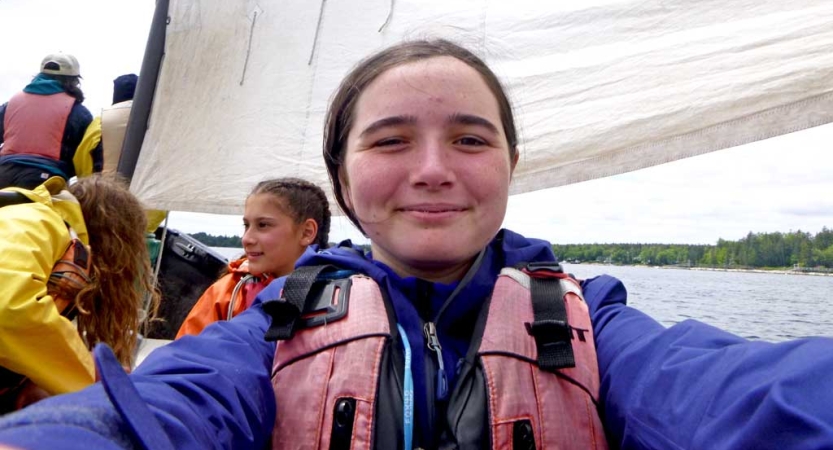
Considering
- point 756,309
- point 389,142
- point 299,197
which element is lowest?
point 756,309

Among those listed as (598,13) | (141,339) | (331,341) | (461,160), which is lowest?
(141,339)

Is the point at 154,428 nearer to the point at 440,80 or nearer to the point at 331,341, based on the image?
the point at 331,341

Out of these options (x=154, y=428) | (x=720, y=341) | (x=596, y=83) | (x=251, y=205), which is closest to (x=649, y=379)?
(x=720, y=341)

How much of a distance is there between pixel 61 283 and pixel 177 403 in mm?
1498

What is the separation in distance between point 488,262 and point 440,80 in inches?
15.2

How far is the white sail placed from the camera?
6.39 feet

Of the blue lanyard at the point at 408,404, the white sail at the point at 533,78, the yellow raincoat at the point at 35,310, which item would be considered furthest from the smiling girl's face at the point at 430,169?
the yellow raincoat at the point at 35,310

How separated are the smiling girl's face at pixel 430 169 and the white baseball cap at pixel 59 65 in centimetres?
345

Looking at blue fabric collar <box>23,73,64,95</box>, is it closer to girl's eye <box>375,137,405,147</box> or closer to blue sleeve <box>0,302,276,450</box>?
blue sleeve <box>0,302,276,450</box>

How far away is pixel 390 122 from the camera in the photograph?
1.18 m

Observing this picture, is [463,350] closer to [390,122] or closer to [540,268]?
[540,268]

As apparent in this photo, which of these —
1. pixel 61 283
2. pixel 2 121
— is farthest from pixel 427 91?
pixel 2 121

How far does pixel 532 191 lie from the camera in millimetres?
2453

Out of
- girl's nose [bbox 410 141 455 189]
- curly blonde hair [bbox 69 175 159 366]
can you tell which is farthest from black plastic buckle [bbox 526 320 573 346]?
curly blonde hair [bbox 69 175 159 366]
